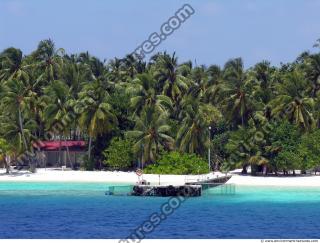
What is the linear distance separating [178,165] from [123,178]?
260 inches

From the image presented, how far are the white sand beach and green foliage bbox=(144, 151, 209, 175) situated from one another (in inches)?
37.8

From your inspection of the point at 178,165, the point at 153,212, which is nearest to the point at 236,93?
the point at 178,165

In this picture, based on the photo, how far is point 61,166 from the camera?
98188 mm

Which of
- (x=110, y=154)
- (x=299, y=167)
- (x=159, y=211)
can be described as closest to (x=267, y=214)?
(x=159, y=211)

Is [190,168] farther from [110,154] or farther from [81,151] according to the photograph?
[81,151]

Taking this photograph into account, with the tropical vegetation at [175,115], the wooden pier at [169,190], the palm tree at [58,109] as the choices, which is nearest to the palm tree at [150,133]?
the tropical vegetation at [175,115]

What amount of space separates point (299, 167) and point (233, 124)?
14.1 metres

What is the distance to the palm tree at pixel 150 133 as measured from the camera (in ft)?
268

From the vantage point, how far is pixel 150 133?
82125 mm

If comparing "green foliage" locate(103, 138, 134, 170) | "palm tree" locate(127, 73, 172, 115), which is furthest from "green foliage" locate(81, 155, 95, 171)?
"palm tree" locate(127, 73, 172, 115)

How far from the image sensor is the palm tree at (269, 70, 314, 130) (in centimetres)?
8075

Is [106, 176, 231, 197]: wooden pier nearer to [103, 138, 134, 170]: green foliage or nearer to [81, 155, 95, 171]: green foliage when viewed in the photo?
[103, 138, 134, 170]: green foliage

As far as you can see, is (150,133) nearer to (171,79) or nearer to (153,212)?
(171,79)

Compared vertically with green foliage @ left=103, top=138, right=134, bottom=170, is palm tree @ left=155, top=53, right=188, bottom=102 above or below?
above
